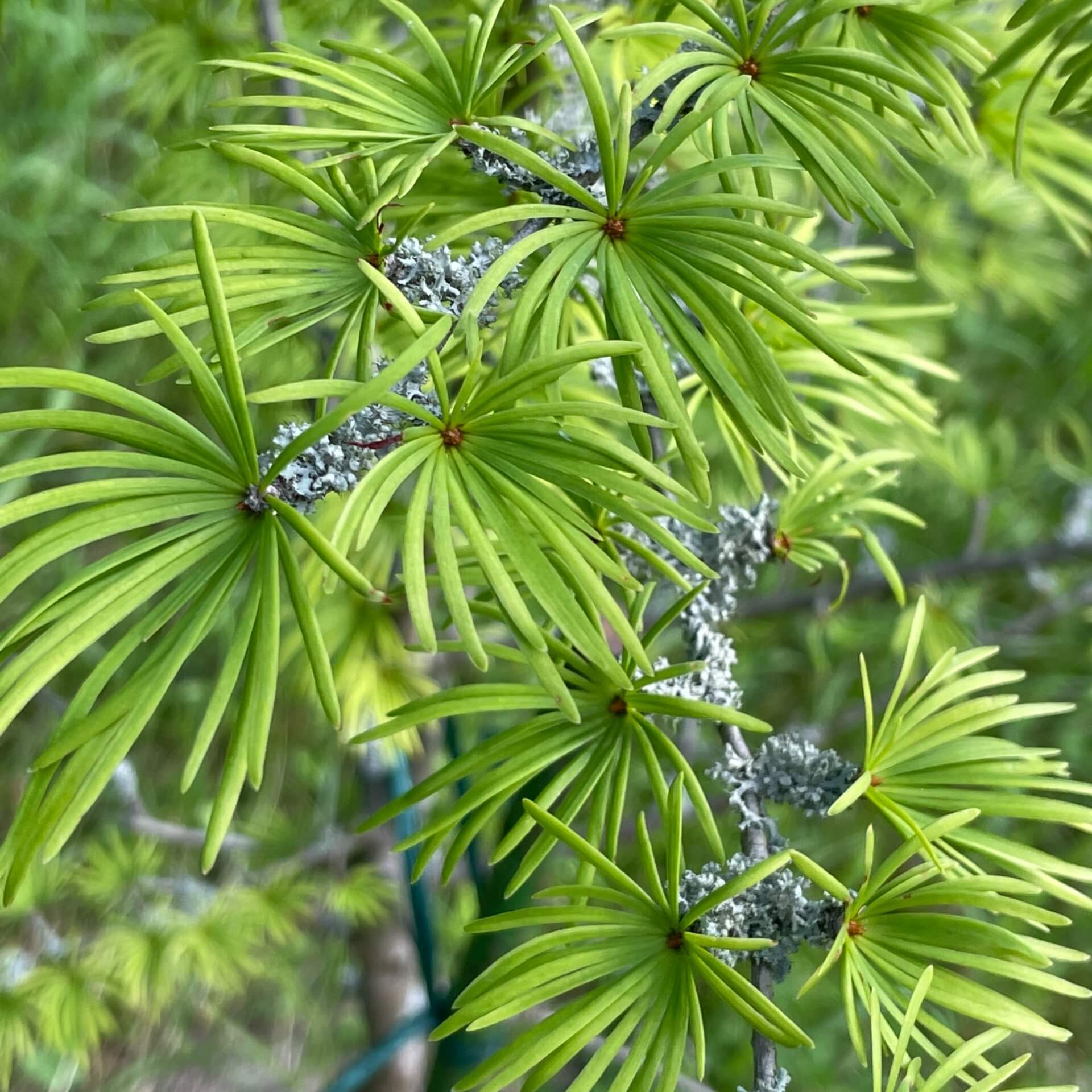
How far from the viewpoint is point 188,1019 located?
926 millimetres

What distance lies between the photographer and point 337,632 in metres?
0.52

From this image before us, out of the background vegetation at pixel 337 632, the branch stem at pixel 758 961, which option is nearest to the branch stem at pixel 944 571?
the background vegetation at pixel 337 632

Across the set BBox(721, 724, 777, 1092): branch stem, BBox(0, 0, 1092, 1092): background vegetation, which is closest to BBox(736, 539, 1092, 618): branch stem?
BBox(0, 0, 1092, 1092): background vegetation

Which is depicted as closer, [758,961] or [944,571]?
[758,961]

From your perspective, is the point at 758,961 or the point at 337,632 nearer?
the point at 758,961

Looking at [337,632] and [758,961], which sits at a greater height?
[337,632]

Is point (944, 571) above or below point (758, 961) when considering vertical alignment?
above

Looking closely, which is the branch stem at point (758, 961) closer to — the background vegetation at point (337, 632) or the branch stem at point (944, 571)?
the background vegetation at point (337, 632)

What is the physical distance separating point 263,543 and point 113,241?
2.50ft

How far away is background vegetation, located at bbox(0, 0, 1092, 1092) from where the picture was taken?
1.61 feet

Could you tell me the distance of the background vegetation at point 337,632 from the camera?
1.61ft

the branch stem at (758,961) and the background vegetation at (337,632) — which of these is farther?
the background vegetation at (337,632)

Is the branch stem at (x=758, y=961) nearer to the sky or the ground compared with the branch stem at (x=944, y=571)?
nearer to the ground

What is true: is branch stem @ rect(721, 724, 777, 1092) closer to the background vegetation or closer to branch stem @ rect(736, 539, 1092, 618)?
the background vegetation
